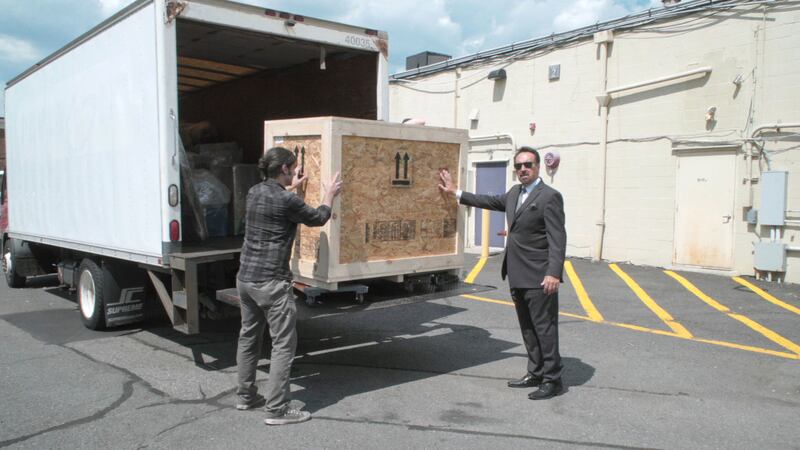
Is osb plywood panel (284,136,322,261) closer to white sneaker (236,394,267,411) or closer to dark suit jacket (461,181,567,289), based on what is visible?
white sneaker (236,394,267,411)

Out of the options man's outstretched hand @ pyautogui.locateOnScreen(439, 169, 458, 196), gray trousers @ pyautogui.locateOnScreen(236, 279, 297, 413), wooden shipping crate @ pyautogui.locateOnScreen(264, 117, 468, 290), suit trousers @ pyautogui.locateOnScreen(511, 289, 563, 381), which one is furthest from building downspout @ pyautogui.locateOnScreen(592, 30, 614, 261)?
gray trousers @ pyautogui.locateOnScreen(236, 279, 297, 413)

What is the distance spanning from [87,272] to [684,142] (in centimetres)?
1017

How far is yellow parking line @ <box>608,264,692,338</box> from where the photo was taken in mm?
7422

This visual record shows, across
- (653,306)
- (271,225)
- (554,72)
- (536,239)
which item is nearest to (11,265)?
(271,225)

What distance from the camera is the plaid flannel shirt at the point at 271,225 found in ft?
14.5

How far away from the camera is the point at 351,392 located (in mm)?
5109

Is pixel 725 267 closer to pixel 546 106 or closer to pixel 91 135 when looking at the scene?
pixel 546 106

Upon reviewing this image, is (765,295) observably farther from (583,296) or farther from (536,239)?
(536,239)

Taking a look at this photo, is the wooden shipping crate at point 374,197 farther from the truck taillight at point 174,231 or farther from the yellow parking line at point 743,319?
the yellow parking line at point 743,319

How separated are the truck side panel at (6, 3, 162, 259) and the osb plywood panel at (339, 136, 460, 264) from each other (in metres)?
1.68

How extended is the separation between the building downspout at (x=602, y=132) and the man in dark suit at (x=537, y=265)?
8458mm

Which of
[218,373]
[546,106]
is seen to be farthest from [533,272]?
[546,106]

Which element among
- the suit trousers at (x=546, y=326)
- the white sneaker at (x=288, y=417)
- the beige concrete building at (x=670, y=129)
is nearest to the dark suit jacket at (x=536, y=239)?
the suit trousers at (x=546, y=326)

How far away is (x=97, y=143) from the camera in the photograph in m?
6.38
